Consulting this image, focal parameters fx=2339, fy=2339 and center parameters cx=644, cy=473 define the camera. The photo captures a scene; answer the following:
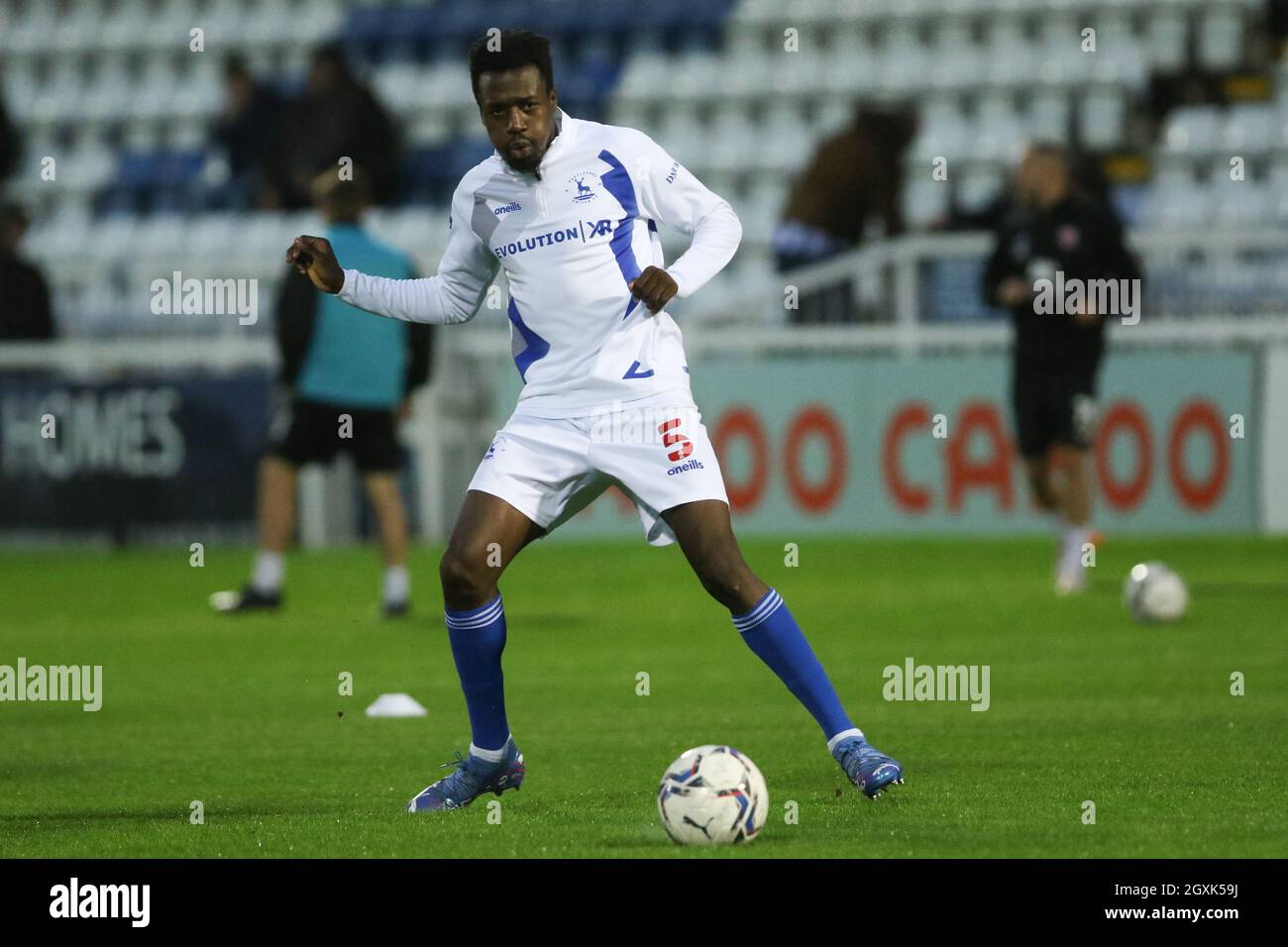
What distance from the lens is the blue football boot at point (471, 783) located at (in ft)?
22.1

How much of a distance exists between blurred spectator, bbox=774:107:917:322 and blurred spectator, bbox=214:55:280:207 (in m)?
6.33

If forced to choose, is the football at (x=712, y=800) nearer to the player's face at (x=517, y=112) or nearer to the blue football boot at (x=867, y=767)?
the blue football boot at (x=867, y=767)

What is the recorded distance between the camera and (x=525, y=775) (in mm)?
7344

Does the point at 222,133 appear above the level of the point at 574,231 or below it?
above

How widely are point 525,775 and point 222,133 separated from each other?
56.4 ft

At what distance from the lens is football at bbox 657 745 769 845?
19.3ft

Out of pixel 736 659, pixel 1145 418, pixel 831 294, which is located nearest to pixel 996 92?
pixel 831 294

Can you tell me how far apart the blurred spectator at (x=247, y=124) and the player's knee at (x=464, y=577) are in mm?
16865

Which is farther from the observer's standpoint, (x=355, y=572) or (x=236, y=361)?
(x=236, y=361)
